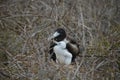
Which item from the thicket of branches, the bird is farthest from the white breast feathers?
the thicket of branches

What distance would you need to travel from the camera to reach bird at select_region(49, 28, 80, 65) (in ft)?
27.3

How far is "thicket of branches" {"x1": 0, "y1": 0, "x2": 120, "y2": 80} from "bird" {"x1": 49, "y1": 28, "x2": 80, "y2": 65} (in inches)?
3.8

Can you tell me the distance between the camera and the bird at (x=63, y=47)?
8.32m

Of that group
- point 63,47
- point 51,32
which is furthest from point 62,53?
point 51,32

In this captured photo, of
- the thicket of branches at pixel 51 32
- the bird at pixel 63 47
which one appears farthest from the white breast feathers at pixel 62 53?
the thicket of branches at pixel 51 32

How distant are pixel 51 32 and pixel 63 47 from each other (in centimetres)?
27

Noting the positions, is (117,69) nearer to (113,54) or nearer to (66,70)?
(113,54)

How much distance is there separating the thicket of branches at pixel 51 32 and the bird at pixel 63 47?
0.32 feet

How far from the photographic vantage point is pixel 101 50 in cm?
789

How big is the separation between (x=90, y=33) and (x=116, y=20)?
55.4 inches

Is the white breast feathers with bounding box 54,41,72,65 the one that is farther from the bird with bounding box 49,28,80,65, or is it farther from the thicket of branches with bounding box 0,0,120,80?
the thicket of branches with bounding box 0,0,120,80

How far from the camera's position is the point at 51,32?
8.44m

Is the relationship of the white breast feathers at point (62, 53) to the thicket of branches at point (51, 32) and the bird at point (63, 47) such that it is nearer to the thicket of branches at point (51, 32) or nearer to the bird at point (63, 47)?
the bird at point (63, 47)

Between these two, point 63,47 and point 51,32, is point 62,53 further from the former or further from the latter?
point 51,32
